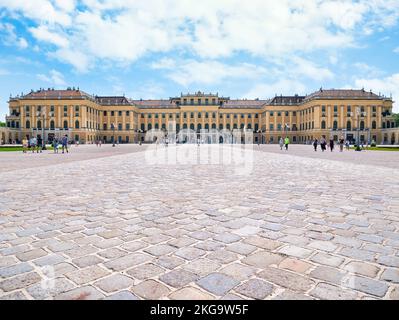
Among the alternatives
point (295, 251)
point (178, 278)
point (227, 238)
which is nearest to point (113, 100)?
point (227, 238)

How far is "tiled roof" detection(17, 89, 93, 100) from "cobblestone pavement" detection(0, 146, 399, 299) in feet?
242

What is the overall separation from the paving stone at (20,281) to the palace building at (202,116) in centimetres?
7034

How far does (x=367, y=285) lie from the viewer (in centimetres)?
254

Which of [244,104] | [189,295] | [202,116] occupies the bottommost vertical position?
[189,295]

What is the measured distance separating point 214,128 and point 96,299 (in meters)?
87.9

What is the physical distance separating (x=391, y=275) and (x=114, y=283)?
2539 millimetres

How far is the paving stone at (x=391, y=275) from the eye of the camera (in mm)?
2650

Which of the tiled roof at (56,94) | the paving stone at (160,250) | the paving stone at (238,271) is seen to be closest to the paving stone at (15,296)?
the paving stone at (160,250)

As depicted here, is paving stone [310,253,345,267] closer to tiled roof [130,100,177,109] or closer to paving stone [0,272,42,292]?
paving stone [0,272,42,292]

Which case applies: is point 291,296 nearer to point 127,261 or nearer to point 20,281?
point 127,261

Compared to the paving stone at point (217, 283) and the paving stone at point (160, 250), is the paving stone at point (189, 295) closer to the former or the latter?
the paving stone at point (217, 283)

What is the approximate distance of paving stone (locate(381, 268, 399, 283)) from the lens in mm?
2650

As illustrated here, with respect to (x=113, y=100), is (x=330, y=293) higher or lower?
lower
